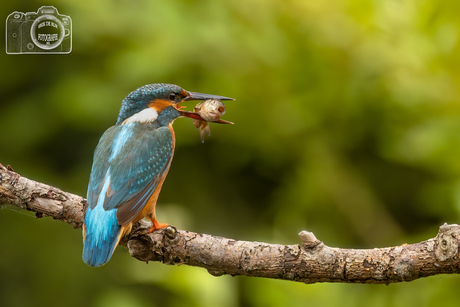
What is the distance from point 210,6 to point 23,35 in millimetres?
1195

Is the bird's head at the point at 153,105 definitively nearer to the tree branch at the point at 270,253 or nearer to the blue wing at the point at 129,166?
the blue wing at the point at 129,166

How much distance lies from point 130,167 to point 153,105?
482mm

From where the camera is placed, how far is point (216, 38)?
3.25m

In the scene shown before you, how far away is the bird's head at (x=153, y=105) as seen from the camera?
9.49ft

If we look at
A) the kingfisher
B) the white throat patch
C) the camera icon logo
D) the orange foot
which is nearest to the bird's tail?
the kingfisher

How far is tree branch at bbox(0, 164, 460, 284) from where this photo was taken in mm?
1882

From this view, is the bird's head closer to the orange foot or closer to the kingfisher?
the kingfisher

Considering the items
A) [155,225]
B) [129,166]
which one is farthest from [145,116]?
[155,225]

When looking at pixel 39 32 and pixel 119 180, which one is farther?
pixel 39 32

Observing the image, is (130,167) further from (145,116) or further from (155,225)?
(145,116)

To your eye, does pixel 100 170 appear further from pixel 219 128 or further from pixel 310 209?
pixel 310 209

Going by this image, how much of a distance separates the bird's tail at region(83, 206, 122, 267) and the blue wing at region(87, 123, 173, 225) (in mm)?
33

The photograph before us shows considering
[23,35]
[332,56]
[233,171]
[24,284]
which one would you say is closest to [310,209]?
[233,171]

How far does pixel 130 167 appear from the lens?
8.38 feet
